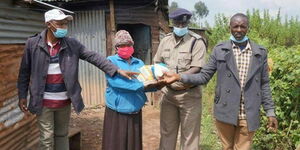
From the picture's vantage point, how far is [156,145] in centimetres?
598

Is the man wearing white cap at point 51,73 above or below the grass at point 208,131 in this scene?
above

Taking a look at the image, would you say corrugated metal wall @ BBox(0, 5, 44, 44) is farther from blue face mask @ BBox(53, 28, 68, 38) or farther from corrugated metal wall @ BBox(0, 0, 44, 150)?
blue face mask @ BBox(53, 28, 68, 38)

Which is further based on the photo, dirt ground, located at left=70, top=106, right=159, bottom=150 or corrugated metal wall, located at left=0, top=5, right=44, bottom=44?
dirt ground, located at left=70, top=106, right=159, bottom=150

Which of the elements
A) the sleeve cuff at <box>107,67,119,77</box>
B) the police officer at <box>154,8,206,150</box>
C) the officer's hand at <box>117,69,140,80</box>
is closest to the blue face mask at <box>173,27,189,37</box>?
the police officer at <box>154,8,206,150</box>

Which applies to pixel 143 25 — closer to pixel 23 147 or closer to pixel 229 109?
pixel 23 147

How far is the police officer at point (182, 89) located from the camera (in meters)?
3.89

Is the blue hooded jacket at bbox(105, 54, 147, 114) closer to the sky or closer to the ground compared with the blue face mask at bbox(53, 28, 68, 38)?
closer to the ground

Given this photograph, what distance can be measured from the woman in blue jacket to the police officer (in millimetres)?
517

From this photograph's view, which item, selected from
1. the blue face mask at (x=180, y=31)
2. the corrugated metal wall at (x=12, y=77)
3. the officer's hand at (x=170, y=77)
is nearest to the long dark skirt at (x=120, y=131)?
the officer's hand at (x=170, y=77)

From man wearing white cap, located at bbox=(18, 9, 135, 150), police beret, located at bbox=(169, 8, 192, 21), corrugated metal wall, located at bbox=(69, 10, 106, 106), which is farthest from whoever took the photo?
corrugated metal wall, located at bbox=(69, 10, 106, 106)

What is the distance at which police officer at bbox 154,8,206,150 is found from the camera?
12.8 ft

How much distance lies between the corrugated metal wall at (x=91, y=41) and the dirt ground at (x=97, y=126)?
451mm

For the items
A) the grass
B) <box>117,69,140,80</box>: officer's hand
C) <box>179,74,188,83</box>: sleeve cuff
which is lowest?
the grass

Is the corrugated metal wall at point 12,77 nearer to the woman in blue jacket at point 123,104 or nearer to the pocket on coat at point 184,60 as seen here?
the woman in blue jacket at point 123,104
